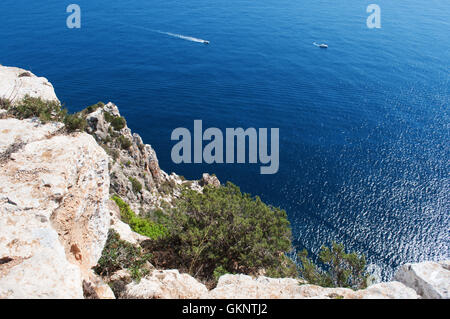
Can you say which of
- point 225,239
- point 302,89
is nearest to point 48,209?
point 225,239

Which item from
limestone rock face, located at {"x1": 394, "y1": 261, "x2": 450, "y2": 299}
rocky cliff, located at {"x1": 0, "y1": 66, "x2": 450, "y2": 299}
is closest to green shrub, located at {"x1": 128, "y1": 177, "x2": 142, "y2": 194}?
rocky cliff, located at {"x1": 0, "y1": 66, "x2": 450, "y2": 299}

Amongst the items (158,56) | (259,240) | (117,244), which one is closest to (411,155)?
(259,240)

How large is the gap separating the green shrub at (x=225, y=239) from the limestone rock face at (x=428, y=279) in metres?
9.00

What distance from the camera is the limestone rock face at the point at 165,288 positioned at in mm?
13758

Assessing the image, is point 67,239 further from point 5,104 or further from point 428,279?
point 428,279

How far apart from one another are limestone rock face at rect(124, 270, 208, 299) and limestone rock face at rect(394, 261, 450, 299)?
9.44 m

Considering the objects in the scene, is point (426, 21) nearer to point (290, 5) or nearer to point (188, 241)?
point (290, 5)

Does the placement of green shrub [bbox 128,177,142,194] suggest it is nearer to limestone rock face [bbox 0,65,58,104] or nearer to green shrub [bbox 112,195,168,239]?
green shrub [bbox 112,195,168,239]

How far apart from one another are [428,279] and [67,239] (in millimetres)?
16087

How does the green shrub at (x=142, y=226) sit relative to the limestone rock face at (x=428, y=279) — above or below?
below

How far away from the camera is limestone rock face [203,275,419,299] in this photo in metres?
13.2

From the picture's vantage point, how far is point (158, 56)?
11825cm

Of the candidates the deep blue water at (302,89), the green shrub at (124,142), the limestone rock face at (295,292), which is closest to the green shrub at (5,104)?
the limestone rock face at (295,292)

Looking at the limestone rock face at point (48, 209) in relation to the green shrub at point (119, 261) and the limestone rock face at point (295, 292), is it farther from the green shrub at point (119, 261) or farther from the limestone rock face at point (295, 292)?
the limestone rock face at point (295, 292)
